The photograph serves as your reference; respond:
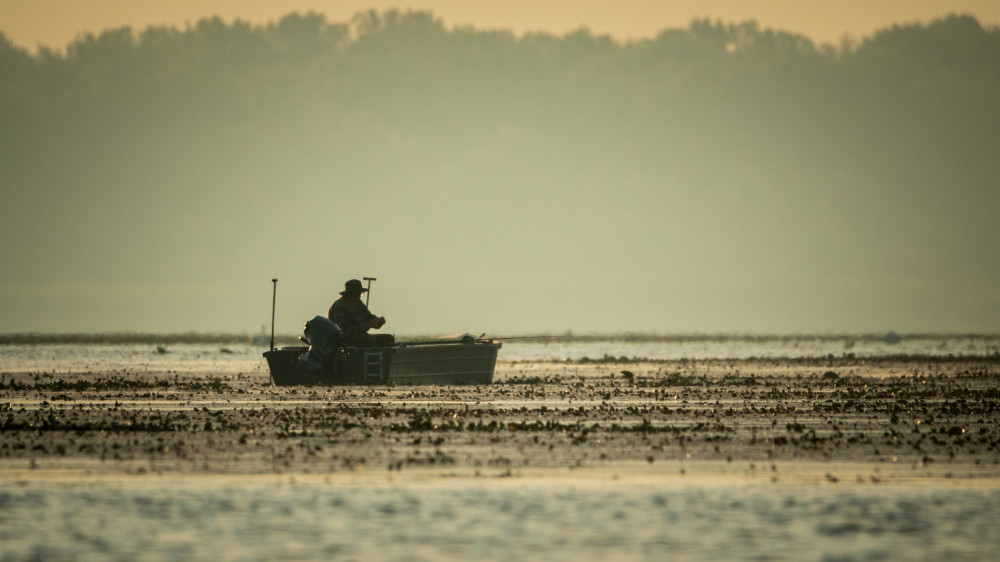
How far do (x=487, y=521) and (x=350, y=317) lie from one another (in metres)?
31.7

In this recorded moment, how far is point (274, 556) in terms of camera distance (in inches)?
487

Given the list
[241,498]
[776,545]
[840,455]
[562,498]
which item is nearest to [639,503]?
[562,498]

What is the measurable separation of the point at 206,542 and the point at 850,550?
20.4 feet

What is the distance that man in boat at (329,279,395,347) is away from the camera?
150 ft

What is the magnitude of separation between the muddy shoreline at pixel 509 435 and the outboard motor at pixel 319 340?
217cm

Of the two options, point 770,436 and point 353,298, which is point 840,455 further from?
point 353,298

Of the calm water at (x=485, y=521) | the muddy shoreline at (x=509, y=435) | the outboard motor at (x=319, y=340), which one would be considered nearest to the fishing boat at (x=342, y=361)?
the outboard motor at (x=319, y=340)

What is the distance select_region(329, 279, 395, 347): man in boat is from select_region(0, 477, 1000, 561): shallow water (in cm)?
2801

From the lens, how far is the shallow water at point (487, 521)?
1263 cm

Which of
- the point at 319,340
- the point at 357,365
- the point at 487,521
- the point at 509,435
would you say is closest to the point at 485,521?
the point at 487,521

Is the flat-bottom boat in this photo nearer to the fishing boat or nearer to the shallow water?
the fishing boat

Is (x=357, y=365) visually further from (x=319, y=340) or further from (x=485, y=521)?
(x=485, y=521)

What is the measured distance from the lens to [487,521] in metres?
14.4

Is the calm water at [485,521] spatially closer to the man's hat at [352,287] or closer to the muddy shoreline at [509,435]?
the muddy shoreline at [509,435]
